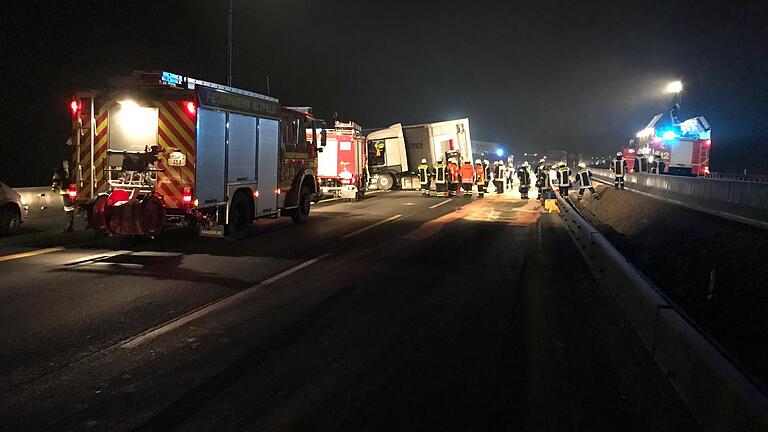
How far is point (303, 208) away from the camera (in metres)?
17.6

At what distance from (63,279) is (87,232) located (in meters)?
5.75

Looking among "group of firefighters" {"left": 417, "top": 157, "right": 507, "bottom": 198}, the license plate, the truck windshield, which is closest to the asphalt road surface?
the license plate

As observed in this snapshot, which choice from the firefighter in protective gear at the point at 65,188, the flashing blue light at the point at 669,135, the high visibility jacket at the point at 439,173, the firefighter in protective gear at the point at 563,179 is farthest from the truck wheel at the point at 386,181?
the firefighter in protective gear at the point at 65,188

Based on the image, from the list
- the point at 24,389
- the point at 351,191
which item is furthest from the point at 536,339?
the point at 351,191

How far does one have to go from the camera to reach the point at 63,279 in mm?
9133

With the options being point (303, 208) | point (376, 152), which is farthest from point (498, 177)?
point (303, 208)

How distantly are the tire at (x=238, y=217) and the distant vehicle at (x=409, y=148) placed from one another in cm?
1949

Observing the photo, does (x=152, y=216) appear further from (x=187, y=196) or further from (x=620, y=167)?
(x=620, y=167)

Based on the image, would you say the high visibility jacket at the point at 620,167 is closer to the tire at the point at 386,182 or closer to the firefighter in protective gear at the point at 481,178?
the firefighter in protective gear at the point at 481,178

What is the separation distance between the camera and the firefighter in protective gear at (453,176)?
100.0ft

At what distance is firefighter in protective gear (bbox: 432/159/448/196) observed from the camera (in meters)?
30.0

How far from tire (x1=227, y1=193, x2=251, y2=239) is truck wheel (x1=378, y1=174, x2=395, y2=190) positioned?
73.4 ft

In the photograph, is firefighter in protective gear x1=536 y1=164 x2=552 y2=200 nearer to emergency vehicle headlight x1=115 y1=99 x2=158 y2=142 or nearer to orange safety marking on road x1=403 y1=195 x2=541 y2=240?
orange safety marking on road x1=403 y1=195 x2=541 y2=240

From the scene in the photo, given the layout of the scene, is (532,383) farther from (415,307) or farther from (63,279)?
(63,279)
